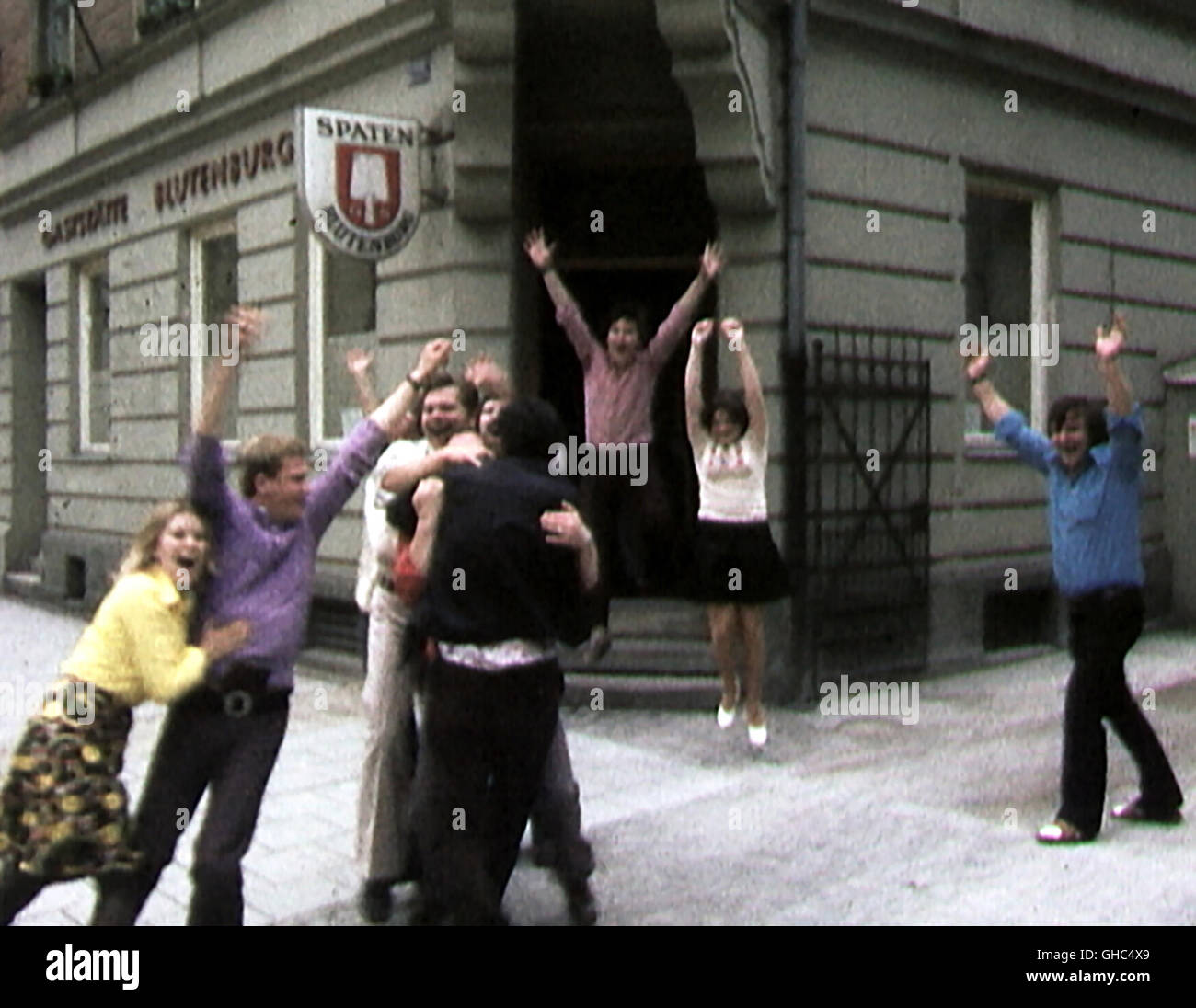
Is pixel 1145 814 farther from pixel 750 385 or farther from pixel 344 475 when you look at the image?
pixel 344 475

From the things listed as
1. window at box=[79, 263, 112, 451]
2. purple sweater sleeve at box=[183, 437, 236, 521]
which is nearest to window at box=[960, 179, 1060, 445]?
purple sweater sleeve at box=[183, 437, 236, 521]

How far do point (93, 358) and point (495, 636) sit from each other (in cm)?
1113

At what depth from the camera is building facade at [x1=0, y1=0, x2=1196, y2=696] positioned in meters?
8.03

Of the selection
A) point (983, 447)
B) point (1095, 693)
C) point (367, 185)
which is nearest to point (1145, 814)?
point (1095, 693)

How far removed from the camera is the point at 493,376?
4.79 meters

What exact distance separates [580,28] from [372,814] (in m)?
5.10

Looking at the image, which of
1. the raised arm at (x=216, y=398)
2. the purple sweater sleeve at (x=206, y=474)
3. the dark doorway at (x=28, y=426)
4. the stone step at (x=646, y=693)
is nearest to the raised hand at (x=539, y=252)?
the stone step at (x=646, y=693)

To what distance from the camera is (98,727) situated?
357 cm

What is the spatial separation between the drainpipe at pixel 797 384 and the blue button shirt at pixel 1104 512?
9.05 feet

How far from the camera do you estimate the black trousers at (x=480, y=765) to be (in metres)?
3.88

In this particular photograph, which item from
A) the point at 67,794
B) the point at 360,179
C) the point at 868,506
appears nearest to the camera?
the point at 67,794

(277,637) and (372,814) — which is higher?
(277,637)
